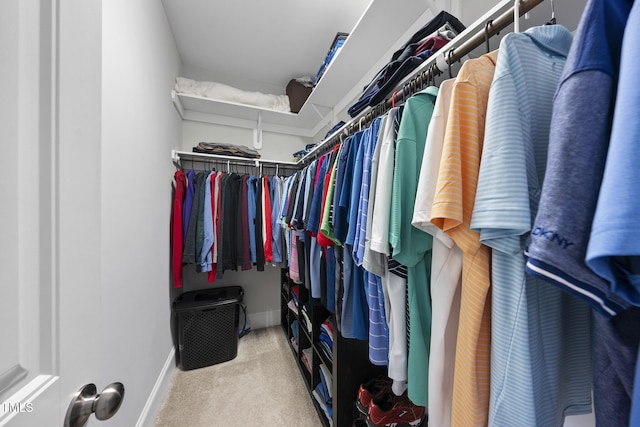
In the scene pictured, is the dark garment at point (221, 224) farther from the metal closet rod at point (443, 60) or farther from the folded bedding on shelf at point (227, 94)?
the metal closet rod at point (443, 60)

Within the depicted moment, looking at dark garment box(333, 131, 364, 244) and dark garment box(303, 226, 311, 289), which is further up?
dark garment box(333, 131, 364, 244)

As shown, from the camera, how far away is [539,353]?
14.1 inches

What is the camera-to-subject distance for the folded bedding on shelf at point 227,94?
66.9 inches

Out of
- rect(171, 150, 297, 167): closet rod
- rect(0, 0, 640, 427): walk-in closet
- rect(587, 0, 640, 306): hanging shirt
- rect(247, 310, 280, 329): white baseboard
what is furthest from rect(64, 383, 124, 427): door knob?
rect(247, 310, 280, 329): white baseboard

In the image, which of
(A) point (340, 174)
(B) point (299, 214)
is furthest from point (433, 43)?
(B) point (299, 214)

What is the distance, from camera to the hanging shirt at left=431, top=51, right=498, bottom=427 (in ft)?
1.28

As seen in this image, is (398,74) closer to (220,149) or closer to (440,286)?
(440,286)

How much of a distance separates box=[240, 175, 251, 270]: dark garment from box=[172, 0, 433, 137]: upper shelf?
694mm

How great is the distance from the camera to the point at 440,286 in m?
0.47

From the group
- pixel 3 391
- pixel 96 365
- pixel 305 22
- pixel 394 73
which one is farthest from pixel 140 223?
pixel 305 22

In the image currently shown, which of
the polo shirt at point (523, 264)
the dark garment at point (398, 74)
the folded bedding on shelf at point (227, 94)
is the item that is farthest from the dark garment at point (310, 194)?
the folded bedding on shelf at point (227, 94)

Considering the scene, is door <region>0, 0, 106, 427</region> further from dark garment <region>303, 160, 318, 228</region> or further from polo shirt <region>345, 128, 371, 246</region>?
dark garment <region>303, 160, 318, 228</region>

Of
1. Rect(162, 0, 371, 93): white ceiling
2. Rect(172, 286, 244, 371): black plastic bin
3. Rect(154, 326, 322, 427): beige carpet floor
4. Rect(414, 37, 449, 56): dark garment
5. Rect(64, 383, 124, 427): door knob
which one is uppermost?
Rect(162, 0, 371, 93): white ceiling

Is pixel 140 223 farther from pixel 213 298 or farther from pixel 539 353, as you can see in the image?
pixel 539 353
